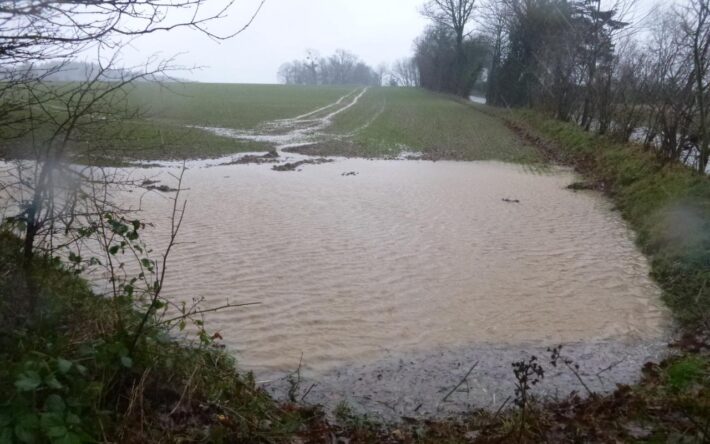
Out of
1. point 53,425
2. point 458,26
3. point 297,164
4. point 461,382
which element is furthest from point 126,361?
point 458,26

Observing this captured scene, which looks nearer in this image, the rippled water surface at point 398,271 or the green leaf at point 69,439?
the green leaf at point 69,439

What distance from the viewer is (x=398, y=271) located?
8.74m

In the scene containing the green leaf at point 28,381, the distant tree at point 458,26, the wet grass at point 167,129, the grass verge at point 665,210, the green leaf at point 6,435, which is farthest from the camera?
the distant tree at point 458,26

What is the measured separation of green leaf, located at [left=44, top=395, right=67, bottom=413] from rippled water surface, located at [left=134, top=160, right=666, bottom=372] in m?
2.70

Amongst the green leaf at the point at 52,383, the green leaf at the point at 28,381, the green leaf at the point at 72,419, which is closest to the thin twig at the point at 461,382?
the green leaf at the point at 72,419

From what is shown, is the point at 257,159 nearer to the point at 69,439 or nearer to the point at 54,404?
the point at 54,404

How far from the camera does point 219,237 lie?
10.2 metres

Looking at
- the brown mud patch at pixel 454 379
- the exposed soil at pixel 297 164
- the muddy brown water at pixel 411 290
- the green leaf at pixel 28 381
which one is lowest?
the brown mud patch at pixel 454 379

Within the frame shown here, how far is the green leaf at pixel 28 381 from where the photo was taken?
115 inches

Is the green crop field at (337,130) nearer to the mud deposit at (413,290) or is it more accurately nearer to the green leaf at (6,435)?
the mud deposit at (413,290)

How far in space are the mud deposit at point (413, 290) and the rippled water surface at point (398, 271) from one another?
3 centimetres

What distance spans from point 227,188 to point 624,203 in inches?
412

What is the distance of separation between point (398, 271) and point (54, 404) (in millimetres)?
6132

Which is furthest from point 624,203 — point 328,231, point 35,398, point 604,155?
point 35,398
